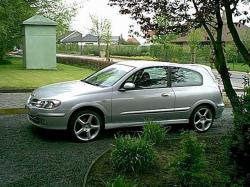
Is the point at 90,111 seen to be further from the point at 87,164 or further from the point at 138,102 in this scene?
the point at 87,164

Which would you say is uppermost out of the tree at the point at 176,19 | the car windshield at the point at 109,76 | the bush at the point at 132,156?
the tree at the point at 176,19

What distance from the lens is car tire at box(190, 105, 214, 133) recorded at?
882cm

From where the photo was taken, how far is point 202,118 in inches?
351

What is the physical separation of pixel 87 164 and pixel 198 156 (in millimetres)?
2089

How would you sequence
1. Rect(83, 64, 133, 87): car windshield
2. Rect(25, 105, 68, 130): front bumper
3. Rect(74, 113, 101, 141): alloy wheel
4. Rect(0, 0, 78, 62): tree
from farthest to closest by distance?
Rect(0, 0, 78, 62): tree → Rect(83, 64, 133, 87): car windshield → Rect(74, 113, 101, 141): alloy wheel → Rect(25, 105, 68, 130): front bumper

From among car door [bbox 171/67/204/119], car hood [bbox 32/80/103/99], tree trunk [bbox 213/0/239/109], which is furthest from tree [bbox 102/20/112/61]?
tree trunk [bbox 213/0/239/109]

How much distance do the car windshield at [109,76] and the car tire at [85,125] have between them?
0.76 m

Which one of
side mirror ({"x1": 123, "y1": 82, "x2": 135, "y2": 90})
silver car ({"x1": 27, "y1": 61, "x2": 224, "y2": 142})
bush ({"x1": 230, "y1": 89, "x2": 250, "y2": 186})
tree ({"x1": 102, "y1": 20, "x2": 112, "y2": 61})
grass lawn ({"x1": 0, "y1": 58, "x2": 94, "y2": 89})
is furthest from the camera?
tree ({"x1": 102, "y1": 20, "x2": 112, "y2": 61})

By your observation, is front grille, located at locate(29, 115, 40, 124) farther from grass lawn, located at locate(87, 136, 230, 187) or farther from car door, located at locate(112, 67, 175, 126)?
grass lawn, located at locate(87, 136, 230, 187)

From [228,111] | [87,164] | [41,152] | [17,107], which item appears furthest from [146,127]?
[228,111]

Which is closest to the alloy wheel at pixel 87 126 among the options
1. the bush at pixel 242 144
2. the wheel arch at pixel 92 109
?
the wheel arch at pixel 92 109

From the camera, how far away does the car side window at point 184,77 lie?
8656 millimetres

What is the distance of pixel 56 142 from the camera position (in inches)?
297

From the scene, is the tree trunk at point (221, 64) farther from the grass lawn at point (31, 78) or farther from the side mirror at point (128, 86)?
the grass lawn at point (31, 78)
